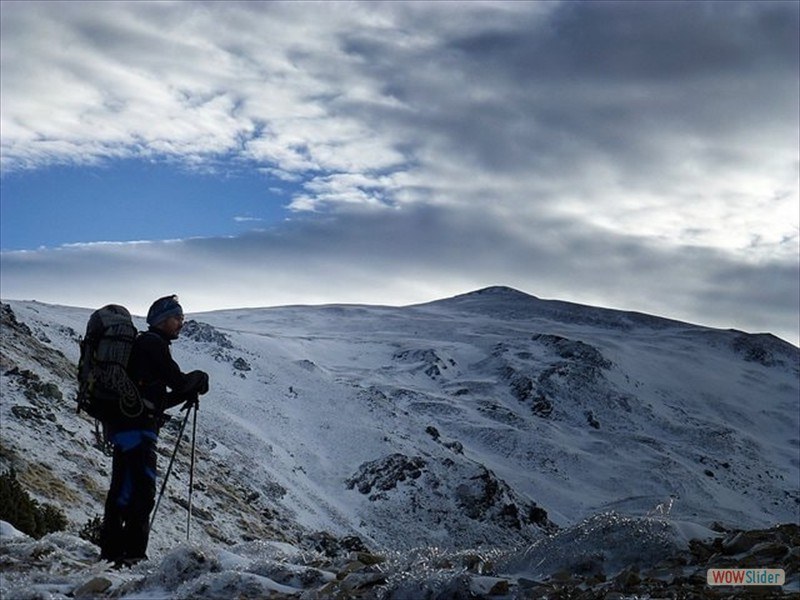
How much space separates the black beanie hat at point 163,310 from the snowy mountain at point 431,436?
2462 mm

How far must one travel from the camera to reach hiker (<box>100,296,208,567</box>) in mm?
9203

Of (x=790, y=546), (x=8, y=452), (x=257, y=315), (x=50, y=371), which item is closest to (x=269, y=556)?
(x=790, y=546)

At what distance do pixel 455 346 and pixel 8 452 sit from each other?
73.1 meters

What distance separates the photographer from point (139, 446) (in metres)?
9.36

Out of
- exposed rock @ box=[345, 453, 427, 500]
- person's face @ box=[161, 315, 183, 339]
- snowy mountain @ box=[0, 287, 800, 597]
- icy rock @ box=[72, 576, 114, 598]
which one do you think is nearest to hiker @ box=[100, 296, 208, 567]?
person's face @ box=[161, 315, 183, 339]

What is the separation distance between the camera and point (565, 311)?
140125mm

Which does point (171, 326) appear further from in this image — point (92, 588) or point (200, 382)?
point (92, 588)

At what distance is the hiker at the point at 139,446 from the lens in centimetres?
920

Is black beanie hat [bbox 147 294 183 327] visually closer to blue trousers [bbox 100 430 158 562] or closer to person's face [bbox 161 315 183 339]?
person's face [bbox 161 315 183 339]

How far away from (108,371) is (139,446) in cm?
82

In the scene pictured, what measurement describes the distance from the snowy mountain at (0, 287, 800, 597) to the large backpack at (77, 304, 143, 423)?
5.67ft

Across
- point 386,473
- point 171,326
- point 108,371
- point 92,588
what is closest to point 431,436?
point 386,473

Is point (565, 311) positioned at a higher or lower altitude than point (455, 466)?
higher

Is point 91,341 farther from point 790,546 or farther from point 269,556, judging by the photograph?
point 790,546
